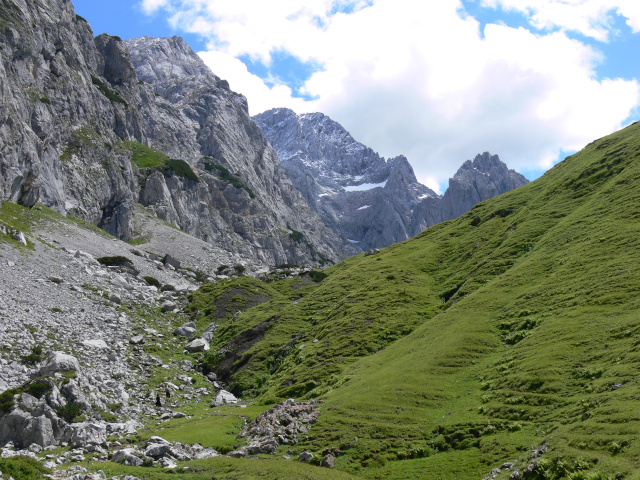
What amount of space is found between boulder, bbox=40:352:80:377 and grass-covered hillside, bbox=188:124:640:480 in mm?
18457

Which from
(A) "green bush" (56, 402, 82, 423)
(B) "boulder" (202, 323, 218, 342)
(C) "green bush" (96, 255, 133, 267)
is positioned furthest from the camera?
(C) "green bush" (96, 255, 133, 267)

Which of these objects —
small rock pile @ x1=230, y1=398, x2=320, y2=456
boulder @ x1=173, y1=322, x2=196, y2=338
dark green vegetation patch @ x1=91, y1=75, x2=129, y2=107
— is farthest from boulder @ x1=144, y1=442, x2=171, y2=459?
dark green vegetation patch @ x1=91, y1=75, x2=129, y2=107

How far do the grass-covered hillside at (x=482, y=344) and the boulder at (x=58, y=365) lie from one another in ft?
60.6

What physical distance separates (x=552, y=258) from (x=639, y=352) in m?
26.8

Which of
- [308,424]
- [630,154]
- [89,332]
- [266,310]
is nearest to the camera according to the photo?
[308,424]

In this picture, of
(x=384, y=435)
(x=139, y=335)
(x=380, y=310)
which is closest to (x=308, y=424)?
(x=384, y=435)

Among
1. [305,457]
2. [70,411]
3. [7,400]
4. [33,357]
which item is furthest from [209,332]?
[305,457]

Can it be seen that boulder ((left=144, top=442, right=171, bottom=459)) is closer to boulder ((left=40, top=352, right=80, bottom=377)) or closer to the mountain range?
the mountain range

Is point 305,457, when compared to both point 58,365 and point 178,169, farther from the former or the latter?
Result: point 178,169

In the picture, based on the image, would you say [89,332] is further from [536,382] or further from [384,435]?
[536,382]

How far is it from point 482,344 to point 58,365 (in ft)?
121

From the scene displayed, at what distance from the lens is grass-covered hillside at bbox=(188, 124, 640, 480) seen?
2562 centimetres

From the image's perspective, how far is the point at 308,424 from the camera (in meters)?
33.1

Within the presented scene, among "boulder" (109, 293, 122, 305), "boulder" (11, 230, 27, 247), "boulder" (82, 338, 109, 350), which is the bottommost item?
"boulder" (82, 338, 109, 350)
